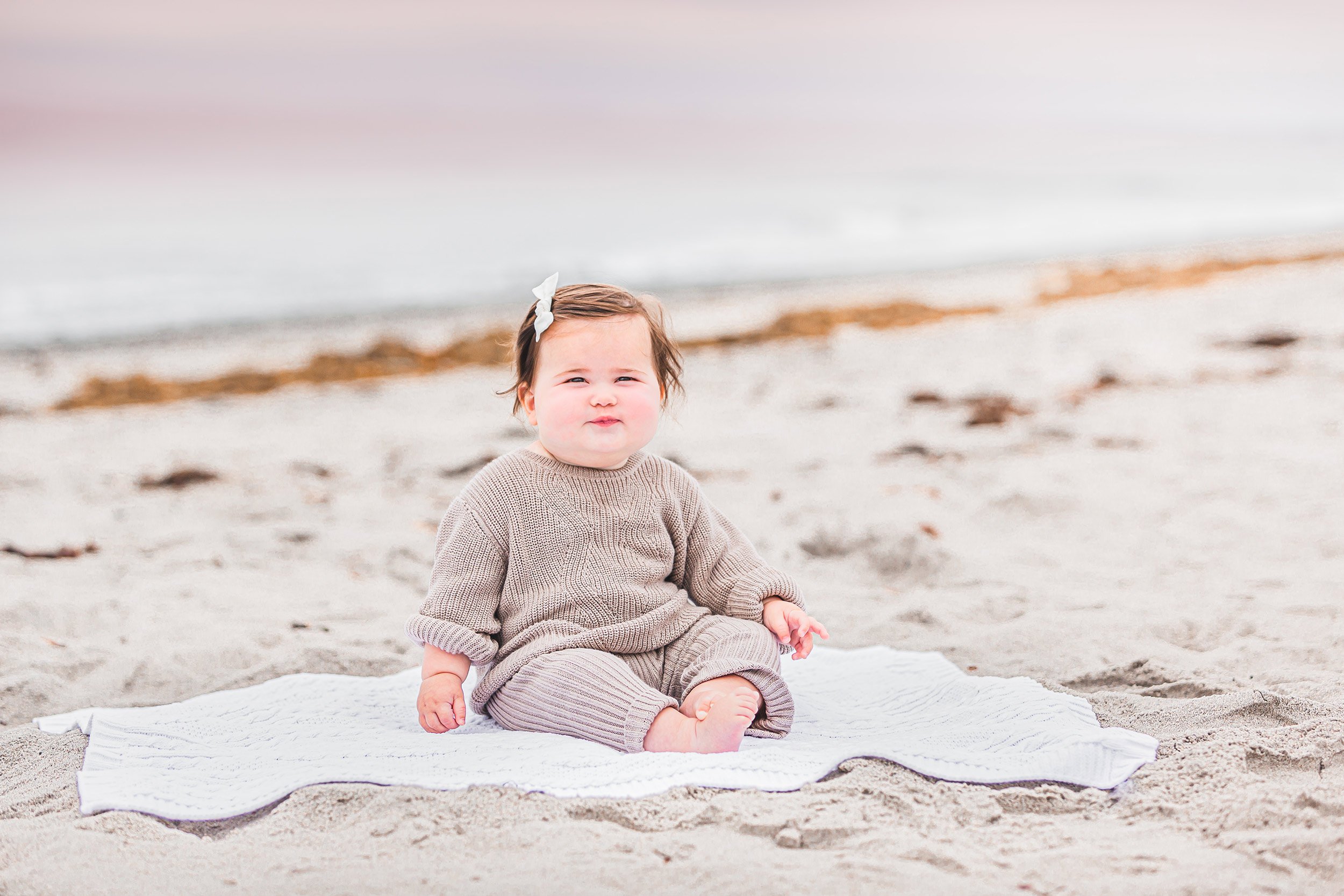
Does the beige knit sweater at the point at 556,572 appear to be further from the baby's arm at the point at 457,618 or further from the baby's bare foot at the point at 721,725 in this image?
the baby's bare foot at the point at 721,725

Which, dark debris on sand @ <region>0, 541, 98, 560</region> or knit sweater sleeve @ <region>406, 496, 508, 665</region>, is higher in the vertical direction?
knit sweater sleeve @ <region>406, 496, 508, 665</region>

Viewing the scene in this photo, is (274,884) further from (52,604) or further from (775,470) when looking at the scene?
(775,470)

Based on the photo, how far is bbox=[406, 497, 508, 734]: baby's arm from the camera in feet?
7.53

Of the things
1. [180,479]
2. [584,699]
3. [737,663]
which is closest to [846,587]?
[737,663]

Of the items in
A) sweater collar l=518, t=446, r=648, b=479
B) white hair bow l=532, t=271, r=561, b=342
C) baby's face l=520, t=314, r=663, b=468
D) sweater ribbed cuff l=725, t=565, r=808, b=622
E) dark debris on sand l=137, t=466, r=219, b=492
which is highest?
white hair bow l=532, t=271, r=561, b=342

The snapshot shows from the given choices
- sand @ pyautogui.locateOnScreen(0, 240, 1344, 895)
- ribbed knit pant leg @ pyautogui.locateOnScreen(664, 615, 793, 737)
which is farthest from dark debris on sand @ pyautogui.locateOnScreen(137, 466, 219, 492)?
ribbed knit pant leg @ pyautogui.locateOnScreen(664, 615, 793, 737)

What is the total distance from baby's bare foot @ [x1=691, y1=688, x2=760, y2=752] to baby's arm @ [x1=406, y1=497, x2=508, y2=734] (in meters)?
0.50

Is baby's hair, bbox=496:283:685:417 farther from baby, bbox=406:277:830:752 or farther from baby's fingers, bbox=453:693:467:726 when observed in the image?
baby's fingers, bbox=453:693:467:726

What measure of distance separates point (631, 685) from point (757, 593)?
40 centimetres

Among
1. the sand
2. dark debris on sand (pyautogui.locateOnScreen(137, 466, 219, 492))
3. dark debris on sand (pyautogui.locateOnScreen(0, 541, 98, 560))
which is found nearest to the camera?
the sand

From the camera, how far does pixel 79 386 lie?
30.2ft

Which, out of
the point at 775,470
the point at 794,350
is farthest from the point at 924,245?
the point at 775,470

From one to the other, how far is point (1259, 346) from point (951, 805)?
635 cm

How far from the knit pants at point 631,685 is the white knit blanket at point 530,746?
0.05 metres
